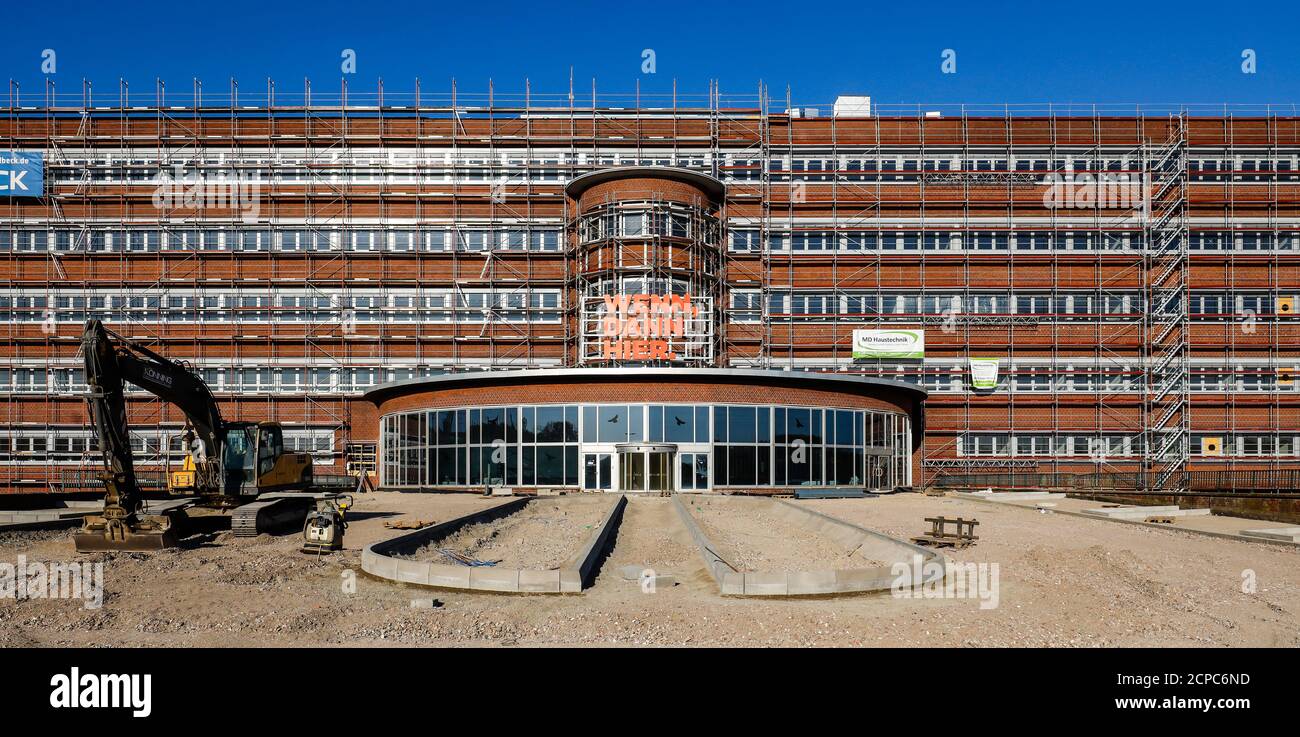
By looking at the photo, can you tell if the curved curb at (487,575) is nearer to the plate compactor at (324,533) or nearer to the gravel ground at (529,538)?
the gravel ground at (529,538)

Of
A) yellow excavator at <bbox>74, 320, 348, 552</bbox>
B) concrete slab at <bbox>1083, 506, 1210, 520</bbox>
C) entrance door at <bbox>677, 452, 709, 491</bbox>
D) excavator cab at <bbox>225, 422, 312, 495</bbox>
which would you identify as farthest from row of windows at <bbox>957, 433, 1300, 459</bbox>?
yellow excavator at <bbox>74, 320, 348, 552</bbox>

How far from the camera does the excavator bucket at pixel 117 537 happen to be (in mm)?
20422

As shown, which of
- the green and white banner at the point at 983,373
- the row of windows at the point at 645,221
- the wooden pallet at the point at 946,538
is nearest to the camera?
the wooden pallet at the point at 946,538

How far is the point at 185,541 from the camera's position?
2239 cm

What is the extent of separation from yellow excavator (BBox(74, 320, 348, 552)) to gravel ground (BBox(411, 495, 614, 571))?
6207 mm

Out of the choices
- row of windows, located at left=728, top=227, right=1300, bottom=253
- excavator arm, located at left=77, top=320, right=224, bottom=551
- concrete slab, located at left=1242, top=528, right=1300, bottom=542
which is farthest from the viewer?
row of windows, located at left=728, top=227, right=1300, bottom=253

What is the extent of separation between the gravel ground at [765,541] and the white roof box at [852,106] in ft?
116

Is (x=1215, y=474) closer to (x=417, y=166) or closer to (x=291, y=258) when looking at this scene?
(x=417, y=166)

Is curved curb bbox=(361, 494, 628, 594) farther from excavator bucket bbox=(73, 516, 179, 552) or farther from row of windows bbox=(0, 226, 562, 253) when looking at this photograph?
row of windows bbox=(0, 226, 562, 253)

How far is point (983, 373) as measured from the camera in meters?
54.9

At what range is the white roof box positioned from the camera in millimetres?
59344

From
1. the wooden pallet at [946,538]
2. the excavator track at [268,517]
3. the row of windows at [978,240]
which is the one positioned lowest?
the wooden pallet at [946,538]

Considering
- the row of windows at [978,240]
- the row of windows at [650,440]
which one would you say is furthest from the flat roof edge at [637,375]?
the row of windows at [978,240]

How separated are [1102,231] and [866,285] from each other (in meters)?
16.5
